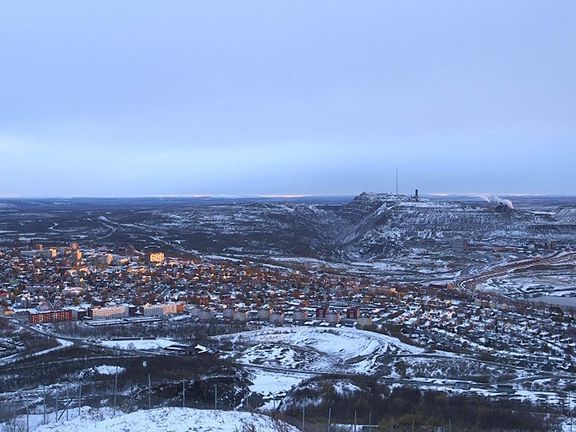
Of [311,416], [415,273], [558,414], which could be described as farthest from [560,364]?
[415,273]

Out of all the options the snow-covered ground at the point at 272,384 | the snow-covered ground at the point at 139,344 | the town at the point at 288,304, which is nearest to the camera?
the snow-covered ground at the point at 272,384

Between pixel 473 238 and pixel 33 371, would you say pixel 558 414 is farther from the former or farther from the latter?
pixel 473 238

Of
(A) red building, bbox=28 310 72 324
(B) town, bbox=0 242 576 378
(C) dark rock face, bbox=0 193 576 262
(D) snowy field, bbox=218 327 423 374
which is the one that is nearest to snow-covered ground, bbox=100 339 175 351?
(B) town, bbox=0 242 576 378

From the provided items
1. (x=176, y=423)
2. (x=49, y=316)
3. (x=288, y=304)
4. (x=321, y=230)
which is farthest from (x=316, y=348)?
(x=321, y=230)

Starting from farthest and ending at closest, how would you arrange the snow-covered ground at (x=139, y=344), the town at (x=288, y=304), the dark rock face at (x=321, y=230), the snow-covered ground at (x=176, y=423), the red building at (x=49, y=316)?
1. the dark rock face at (x=321, y=230)
2. the red building at (x=49, y=316)
3. the town at (x=288, y=304)
4. the snow-covered ground at (x=139, y=344)
5. the snow-covered ground at (x=176, y=423)

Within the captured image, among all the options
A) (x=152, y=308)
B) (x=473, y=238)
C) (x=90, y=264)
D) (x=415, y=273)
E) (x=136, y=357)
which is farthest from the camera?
(x=473, y=238)

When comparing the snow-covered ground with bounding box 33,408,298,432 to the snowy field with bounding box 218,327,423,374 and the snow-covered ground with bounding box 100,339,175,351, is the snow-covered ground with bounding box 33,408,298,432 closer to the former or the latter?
the snowy field with bounding box 218,327,423,374

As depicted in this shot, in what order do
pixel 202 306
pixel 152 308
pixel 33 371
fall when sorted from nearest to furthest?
pixel 33 371
pixel 152 308
pixel 202 306

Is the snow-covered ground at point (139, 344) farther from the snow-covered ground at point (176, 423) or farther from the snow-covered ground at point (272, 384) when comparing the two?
the snow-covered ground at point (176, 423)

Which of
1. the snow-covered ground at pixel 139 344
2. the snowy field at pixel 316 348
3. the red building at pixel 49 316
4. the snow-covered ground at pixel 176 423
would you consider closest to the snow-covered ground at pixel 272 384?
the snowy field at pixel 316 348

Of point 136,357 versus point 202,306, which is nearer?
point 136,357
